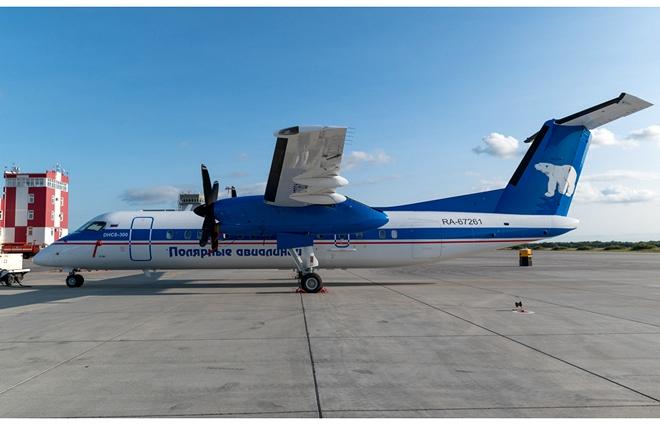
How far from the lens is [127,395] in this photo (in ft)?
15.4

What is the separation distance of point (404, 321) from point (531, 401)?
4631mm

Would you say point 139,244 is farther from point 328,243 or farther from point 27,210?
point 27,210

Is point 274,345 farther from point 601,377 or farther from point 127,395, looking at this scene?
point 601,377

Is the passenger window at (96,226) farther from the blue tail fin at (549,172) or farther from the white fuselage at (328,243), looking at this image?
→ the blue tail fin at (549,172)

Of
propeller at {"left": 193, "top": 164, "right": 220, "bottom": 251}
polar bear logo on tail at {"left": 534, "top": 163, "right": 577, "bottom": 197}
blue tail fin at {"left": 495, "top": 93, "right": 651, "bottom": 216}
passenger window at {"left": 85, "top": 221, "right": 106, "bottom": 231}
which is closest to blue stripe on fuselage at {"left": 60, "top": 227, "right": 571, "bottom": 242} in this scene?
passenger window at {"left": 85, "top": 221, "right": 106, "bottom": 231}

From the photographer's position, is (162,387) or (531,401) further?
(162,387)

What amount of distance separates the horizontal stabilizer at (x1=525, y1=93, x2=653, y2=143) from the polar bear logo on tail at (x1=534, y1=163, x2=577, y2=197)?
155cm

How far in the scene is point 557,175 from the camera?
52.4 feet

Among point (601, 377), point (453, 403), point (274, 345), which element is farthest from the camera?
point (274, 345)

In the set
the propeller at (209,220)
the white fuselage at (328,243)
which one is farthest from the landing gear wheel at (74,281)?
the propeller at (209,220)

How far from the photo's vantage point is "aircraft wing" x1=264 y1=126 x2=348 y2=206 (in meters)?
10.8

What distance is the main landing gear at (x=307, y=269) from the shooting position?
14102 millimetres
